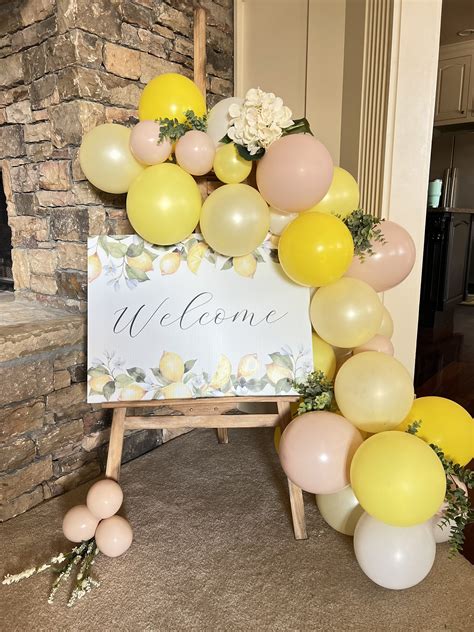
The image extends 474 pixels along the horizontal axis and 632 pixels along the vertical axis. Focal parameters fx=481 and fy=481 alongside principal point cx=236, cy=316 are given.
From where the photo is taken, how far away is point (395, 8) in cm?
158

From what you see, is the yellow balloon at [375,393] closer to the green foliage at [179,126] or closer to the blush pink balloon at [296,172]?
the blush pink balloon at [296,172]

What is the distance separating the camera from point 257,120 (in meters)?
1.18

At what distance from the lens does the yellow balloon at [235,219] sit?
1225mm

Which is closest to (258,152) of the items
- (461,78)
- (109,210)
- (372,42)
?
(109,210)

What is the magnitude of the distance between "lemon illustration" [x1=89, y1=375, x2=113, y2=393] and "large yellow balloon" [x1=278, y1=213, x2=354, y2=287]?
0.58m

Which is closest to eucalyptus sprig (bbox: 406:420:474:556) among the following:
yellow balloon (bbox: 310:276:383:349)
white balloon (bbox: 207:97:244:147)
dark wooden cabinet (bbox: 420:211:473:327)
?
yellow balloon (bbox: 310:276:383:349)

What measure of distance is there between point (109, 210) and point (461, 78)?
14.7 ft

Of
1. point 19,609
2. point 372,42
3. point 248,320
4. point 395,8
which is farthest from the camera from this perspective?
point 372,42

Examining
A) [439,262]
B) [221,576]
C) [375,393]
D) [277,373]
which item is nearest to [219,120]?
[277,373]

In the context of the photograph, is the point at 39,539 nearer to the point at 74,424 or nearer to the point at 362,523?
the point at 74,424

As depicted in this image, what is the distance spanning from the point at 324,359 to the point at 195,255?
19.1 inches

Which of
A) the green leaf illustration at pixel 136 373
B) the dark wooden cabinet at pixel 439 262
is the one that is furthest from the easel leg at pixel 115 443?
the dark wooden cabinet at pixel 439 262

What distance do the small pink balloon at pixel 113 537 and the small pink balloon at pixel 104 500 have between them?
0.09ft

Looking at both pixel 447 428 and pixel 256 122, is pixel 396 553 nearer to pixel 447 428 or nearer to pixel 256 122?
pixel 447 428
